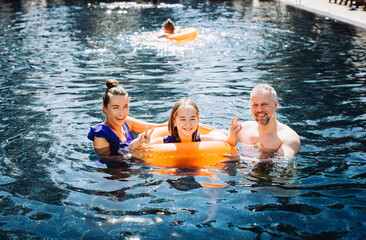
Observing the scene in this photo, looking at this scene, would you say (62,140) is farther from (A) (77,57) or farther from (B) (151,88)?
(A) (77,57)

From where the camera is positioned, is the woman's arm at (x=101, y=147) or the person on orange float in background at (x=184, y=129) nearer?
the person on orange float in background at (x=184, y=129)

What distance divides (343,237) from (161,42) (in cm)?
1006

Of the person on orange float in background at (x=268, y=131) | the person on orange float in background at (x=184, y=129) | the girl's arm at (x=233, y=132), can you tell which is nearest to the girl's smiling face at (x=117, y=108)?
the person on orange float in background at (x=184, y=129)

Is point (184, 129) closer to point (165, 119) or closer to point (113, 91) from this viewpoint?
point (113, 91)

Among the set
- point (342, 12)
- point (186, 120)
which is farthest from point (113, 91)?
point (342, 12)

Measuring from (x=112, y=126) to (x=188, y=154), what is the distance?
1009 mm

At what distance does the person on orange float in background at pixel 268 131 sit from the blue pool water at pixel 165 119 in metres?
0.16

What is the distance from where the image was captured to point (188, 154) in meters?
4.09

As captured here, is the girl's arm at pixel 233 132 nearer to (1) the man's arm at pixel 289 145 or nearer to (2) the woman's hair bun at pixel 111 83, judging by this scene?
(1) the man's arm at pixel 289 145

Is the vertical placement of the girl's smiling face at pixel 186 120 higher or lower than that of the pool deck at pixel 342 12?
lower

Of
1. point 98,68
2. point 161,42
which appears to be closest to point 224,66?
point 98,68

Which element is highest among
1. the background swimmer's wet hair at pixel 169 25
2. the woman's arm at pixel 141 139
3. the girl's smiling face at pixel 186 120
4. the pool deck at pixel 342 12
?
the pool deck at pixel 342 12

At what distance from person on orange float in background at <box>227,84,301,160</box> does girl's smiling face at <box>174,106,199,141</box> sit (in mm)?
578

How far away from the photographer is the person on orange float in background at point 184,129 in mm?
4008
